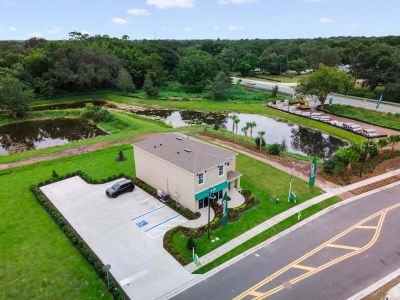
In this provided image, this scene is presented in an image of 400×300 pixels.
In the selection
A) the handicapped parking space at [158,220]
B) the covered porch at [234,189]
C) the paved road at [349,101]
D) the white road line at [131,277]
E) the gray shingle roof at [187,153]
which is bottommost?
the white road line at [131,277]

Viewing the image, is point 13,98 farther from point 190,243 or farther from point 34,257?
point 190,243

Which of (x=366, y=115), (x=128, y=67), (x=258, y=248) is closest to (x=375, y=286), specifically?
(x=258, y=248)

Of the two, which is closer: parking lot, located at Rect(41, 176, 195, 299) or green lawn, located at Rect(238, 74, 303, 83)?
parking lot, located at Rect(41, 176, 195, 299)

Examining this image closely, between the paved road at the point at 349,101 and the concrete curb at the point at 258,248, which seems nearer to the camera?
the concrete curb at the point at 258,248

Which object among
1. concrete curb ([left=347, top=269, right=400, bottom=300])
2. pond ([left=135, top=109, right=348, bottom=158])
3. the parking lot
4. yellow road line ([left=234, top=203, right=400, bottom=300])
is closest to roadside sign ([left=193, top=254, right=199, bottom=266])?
the parking lot

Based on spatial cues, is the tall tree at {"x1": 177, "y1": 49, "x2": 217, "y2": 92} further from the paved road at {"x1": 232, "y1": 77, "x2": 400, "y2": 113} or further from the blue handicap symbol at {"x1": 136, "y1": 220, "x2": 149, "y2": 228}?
the blue handicap symbol at {"x1": 136, "y1": 220, "x2": 149, "y2": 228}

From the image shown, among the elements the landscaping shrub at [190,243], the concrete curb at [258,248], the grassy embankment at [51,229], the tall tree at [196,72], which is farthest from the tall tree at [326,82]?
the landscaping shrub at [190,243]

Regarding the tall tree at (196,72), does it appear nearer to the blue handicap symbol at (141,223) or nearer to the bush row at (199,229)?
the bush row at (199,229)
